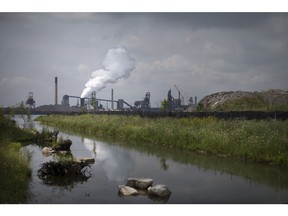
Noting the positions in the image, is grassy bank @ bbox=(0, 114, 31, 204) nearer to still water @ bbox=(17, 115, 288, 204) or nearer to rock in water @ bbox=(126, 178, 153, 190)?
still water @ bbox=(17, 115, 288, 204)

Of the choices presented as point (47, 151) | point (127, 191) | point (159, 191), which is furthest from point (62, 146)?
point (159, 191)

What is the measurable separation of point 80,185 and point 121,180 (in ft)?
3.88

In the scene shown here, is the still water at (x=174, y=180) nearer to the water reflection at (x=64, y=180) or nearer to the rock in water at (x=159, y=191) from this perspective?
the water reflection at (x=64, y=180)

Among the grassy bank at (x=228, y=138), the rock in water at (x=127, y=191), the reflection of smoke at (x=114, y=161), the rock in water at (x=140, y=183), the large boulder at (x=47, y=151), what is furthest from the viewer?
the large boulder at (x=47, y=151)

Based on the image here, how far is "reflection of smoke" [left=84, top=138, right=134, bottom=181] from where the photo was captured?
1052cm

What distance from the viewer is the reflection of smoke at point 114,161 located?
414 inches

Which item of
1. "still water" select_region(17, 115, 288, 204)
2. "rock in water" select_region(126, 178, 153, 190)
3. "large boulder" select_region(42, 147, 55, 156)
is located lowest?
"still water" select_region(17, 115, 288, 204)

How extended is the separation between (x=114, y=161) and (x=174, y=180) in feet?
11.7

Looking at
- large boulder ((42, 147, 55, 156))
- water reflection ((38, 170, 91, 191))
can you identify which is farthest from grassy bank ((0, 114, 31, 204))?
large boulder ((42, 147, 55, 156))

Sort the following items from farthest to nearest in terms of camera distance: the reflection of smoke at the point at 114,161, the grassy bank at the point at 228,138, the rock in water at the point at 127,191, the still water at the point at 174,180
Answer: the grassy bank at the point at 228,138, the reflection of smoke at the point at 114,161, the rock in water at the point at 127,191, the still water at the point at 174,180

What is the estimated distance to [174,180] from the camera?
976 cm

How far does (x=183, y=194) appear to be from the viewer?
8242mm

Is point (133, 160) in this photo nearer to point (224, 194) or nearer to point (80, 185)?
point (80, 185)

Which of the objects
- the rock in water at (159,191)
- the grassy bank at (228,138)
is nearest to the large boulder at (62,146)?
the grassy bank at (228,138)
